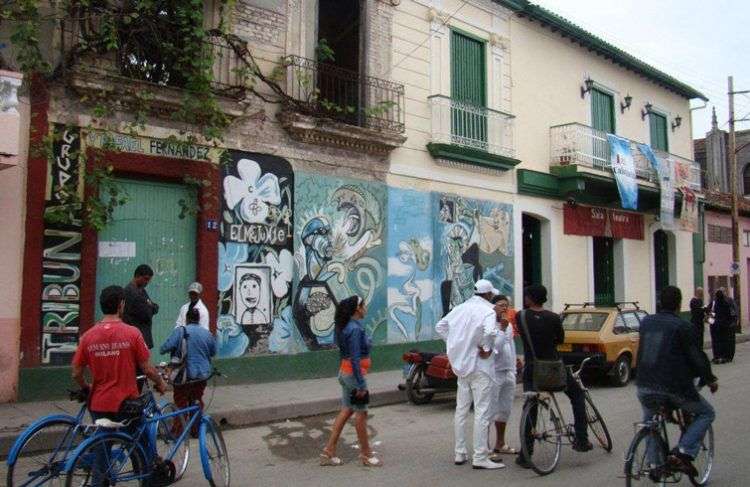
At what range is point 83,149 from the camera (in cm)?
1004

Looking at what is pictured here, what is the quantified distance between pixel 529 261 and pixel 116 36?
39.0 ft

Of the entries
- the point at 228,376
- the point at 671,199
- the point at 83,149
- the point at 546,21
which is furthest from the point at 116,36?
the point at 671,199

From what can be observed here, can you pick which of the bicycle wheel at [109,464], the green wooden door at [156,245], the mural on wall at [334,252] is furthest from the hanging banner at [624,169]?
the bicycle wheel at [109,464]

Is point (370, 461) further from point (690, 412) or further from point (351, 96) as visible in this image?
point (351, 96)

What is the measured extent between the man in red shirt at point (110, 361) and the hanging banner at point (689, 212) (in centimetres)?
2040

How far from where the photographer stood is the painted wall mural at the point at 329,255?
11.7 meters

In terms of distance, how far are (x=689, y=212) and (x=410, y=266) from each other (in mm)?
12422

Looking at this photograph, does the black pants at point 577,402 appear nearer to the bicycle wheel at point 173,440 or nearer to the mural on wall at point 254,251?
the bicycle wheel at point 173,440

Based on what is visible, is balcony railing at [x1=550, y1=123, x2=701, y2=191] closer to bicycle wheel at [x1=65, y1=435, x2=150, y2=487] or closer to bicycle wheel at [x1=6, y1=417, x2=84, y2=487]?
bicycle wheel at [x1=65, y1=435, x2=150, y2=487]

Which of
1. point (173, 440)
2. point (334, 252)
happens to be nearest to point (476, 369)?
point (173, 440)

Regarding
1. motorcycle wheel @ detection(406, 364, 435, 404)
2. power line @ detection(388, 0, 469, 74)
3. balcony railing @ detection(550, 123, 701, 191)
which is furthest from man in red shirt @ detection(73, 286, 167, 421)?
balcony railing @ detection(550, 123, 701, 191)

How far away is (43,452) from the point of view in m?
4.92

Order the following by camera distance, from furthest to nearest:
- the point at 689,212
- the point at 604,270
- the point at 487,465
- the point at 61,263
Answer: the point at 689,212
the point at 604,270
the point at 61,263
the point at 487,465

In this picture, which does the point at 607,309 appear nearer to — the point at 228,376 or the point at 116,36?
the point at 228,376
